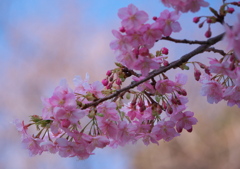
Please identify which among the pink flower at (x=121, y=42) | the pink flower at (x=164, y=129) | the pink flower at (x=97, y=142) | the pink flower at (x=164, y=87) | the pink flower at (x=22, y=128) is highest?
the pink flower at (x=121, y=42)

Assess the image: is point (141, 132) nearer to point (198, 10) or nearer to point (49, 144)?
point (49, 144)

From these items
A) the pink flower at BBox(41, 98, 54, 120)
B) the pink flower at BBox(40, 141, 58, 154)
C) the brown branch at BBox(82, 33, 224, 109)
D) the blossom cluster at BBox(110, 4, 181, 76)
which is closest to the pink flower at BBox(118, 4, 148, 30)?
the blossom cluster at BBox(110, 4, 181, 76)

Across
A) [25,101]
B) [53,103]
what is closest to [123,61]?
[53,103]

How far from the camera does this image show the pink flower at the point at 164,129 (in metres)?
0.87

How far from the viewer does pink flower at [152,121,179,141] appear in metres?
0.87

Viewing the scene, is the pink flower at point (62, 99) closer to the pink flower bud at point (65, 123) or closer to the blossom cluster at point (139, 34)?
the pink flower bud at point (65, 123)

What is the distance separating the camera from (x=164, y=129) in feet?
2.89

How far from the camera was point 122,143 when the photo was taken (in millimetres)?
870

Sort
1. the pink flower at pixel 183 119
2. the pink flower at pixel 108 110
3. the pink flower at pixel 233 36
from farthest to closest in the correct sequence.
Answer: the pink flower at pixel 183 119
the pink flower at pixel 108 110
the pink flower at pixel 233 36

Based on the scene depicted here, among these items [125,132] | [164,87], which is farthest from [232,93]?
[125,132]

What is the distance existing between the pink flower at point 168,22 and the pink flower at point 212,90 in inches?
8.7

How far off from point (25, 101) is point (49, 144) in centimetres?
167

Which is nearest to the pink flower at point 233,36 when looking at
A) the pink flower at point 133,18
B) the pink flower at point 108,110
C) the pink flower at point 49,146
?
the pink flower at point 133,18

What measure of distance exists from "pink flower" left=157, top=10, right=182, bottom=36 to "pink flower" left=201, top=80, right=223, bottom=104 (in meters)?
0.22
